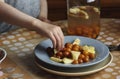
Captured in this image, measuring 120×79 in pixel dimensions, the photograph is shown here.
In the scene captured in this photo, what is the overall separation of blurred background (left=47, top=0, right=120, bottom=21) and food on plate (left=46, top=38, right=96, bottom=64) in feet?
3.83

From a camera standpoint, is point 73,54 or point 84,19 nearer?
point 73,54

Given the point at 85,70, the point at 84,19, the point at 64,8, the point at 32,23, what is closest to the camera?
the point at 85,70

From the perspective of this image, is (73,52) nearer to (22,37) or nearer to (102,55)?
(102,55)

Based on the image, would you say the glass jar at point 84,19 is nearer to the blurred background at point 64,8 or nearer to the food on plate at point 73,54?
the food on plate at point 73,54

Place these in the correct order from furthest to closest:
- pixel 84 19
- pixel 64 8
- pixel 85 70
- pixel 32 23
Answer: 1. pixel 64 8
2. pixel 84 19
3. pixel 32 23
4. pixel 85 70

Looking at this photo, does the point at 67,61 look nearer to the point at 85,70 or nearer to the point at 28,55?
the point at 85,70

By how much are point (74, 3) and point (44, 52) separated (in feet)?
1.05

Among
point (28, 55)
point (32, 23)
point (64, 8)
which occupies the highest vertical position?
point (32, 23)

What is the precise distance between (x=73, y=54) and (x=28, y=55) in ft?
0.70

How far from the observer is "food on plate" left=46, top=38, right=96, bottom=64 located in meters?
1.02

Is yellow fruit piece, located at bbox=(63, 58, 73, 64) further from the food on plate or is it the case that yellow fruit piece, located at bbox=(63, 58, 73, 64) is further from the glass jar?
the glass jar

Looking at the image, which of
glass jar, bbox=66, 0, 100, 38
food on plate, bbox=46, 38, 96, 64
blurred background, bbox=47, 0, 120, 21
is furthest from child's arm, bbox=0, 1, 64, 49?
blurred background, bbox=47, 0, 120, 21

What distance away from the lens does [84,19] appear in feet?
4.12

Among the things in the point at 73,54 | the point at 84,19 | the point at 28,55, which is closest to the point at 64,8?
the point at 84,19
